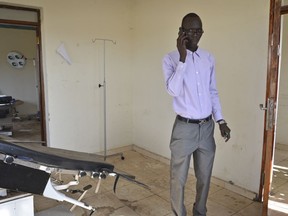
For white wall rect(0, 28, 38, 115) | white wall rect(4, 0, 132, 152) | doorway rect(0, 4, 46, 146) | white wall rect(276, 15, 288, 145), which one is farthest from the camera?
white wall rect(0, 28, 38, 115)

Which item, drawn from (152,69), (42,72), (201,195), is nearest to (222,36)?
(152,69)

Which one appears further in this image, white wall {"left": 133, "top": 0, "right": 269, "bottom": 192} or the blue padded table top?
white wall {"left": 133, "top": 0, "right": 269, "bottom": 192}

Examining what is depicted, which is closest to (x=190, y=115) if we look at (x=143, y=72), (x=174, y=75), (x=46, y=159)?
(x=174, y=75)

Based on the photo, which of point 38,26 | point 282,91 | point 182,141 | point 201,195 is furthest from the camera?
point 282,91

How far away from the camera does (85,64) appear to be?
3.54 m

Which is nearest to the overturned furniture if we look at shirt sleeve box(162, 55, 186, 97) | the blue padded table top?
the blue padded table top

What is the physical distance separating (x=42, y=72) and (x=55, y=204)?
1.67 metres

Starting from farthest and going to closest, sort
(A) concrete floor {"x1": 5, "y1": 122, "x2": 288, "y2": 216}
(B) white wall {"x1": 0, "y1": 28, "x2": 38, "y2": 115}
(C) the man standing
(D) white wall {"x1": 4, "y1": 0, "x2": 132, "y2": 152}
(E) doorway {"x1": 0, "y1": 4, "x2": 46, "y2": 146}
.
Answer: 1. (B) white wall {"x1": 0, "y1": 28, "x2": 38, "y2": 115}
2. (E) doorway {"x1": 0, "y1": 4, "x2": 46, "y2": 146}
3. (D) white wall {"x1": 4, "y1": 0, "x2": 132, "y2": 152}
4. (A) concrete floor {"x1": 5, "y1": 122, "x2": 288, "y2": 216}
5. (C) the man standing

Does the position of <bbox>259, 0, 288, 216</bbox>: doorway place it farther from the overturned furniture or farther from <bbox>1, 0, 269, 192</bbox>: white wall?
the overturned furniture

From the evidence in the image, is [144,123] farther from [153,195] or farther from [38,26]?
[38,26]

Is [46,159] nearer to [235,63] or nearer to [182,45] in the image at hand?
[182,45]

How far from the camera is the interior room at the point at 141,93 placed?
2.46m

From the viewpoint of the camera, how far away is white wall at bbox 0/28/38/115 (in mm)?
6512

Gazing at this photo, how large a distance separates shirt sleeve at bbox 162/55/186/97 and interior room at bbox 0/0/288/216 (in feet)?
3.37
